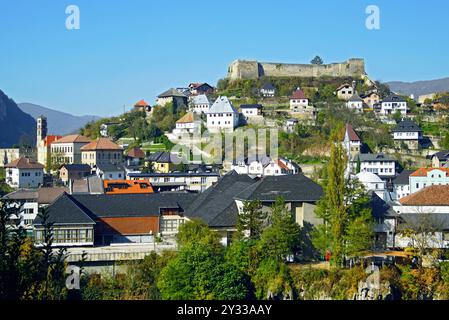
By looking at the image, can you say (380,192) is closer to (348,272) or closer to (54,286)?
(348,272)

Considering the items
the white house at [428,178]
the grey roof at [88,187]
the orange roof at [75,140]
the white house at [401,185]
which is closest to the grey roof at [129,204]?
the grey roof at [88,187]

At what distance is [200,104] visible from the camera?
5959cm

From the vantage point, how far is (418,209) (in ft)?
94.1

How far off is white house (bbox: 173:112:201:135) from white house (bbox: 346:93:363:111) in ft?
41.1

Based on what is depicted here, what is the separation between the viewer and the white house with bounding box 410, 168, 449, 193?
40906 millimetres

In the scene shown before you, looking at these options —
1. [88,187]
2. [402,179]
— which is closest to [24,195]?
[88,187]

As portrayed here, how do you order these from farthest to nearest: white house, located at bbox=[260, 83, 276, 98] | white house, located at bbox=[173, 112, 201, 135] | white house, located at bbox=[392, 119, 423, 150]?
white house, located at bbox=[260, 83, 276, 98] < white house, located at bbox=[173, 112, 201, 135] < white house, located at bbox=[392, 119, 423, 150]

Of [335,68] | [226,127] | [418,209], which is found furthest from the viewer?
[335,68]

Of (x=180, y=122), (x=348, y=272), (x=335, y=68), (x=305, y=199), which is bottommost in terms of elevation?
(x=348, y=272)

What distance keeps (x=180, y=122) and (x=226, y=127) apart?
12.1 ft

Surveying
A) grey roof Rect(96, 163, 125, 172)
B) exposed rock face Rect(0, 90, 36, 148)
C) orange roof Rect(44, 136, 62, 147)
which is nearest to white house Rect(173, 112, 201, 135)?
grey roof Rect(96, 163, 125, 172)

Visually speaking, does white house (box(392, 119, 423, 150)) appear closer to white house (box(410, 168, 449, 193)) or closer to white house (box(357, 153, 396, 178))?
white house (box(357, 153, 396, 178))

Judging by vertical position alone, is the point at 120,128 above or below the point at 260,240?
above
